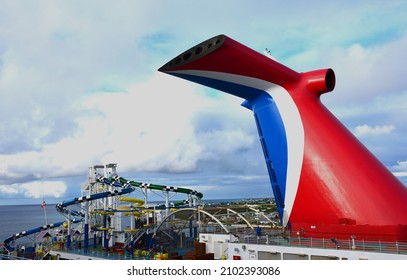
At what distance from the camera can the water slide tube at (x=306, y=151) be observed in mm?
14766

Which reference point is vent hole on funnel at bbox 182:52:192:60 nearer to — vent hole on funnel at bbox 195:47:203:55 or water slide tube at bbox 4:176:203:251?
vent hole on funnel at bbox 195:47:203:55

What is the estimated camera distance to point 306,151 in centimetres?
1655

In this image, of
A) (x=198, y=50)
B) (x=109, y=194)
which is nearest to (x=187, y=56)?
(x=198, y=50)

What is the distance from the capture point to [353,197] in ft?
49.1

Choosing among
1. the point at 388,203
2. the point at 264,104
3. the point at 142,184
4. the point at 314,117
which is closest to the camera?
the point at 388,203

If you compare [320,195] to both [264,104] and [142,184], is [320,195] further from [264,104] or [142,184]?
[142,184]

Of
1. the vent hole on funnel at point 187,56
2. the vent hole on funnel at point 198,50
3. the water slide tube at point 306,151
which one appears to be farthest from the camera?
the vent hole on funnel at point 187,56

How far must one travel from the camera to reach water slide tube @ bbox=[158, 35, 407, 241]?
581 inches

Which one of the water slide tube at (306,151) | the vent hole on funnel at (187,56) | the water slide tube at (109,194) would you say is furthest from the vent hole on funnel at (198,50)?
the water slide tube at (109,194)

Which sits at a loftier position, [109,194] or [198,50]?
[198,50]

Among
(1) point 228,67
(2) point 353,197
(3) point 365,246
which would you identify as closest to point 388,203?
(2) point 353,197

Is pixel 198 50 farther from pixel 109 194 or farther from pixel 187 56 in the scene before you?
pixel 109 194

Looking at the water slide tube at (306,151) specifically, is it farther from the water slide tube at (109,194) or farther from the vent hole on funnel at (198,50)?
the water slide tube at (109,194)
